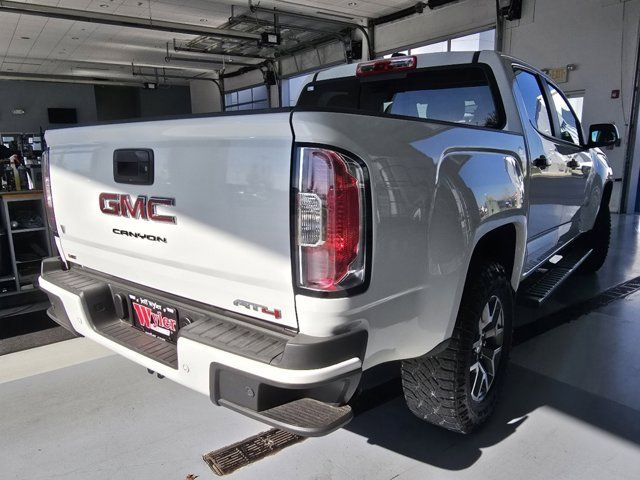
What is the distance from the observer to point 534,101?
9.68 ft

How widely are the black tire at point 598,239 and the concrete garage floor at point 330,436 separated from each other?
1969mm

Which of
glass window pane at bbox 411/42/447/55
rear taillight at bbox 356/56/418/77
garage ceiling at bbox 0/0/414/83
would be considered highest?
garage ceiling at bbox 0/0/414/83

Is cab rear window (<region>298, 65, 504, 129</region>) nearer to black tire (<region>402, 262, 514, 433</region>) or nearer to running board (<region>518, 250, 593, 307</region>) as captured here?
black tire (<region>402, 262, 514, 433</region>)

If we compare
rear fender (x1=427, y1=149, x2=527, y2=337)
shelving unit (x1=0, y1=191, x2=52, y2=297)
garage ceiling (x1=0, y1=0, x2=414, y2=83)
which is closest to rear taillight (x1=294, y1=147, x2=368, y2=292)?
rear fender (x1=427, y1=149, x2=527, y2=337)

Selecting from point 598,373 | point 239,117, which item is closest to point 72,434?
point 239,117

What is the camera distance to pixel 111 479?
6.21ft

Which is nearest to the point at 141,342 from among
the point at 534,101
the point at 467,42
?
the point at 534,101

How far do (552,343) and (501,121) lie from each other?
63.3 inches

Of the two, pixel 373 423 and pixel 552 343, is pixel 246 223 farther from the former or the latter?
pixel 552 343

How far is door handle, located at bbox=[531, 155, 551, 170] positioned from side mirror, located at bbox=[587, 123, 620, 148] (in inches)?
51.3

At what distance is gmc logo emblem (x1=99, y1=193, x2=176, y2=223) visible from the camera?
1750mm

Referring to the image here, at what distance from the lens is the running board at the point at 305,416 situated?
1397 millimetres

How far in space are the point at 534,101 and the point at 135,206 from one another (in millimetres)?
2437

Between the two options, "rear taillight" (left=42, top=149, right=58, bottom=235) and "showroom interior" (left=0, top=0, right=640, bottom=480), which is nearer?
"showroom interior" (left=0, top=0, right=640, bottom=480)
